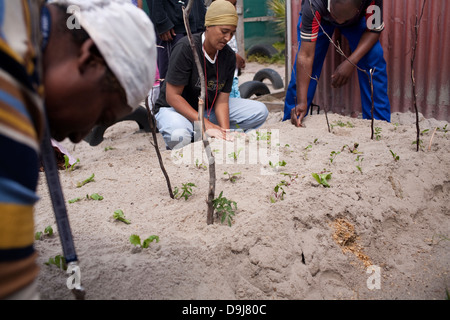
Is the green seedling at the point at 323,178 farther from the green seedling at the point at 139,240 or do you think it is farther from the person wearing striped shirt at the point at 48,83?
the person wearing striped shirt at the point at 48,83

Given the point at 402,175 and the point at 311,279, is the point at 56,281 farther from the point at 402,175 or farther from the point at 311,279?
the point at 402,175

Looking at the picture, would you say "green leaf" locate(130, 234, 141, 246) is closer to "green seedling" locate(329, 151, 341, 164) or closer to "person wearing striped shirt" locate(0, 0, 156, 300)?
"person wearing striped shirt" locate(0, 0, 156, 300)

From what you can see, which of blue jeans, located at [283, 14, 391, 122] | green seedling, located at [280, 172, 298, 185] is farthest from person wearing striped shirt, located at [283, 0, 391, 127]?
green seedling, located at [280, 172, 298, 185]

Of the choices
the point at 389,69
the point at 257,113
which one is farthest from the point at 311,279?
the point at 389,69

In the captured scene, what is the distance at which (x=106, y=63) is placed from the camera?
4.02 feet

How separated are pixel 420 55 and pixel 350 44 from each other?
85 cm

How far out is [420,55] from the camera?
4.80m

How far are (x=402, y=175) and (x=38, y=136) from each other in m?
2.43

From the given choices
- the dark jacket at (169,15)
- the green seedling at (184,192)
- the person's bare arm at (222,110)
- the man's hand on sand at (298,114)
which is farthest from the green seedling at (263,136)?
the dark jacket at (169,15)

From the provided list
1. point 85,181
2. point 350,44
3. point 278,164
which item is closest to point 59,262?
point 85,181

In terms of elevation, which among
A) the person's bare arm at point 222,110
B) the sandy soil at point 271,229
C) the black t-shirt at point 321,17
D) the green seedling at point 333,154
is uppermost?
the black t-shirt at point 321,17

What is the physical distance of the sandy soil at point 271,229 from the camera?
1.95 metres

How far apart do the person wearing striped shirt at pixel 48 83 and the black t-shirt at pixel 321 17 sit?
3186 millimetres

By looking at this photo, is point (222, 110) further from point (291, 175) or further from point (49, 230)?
point (49, 230)
